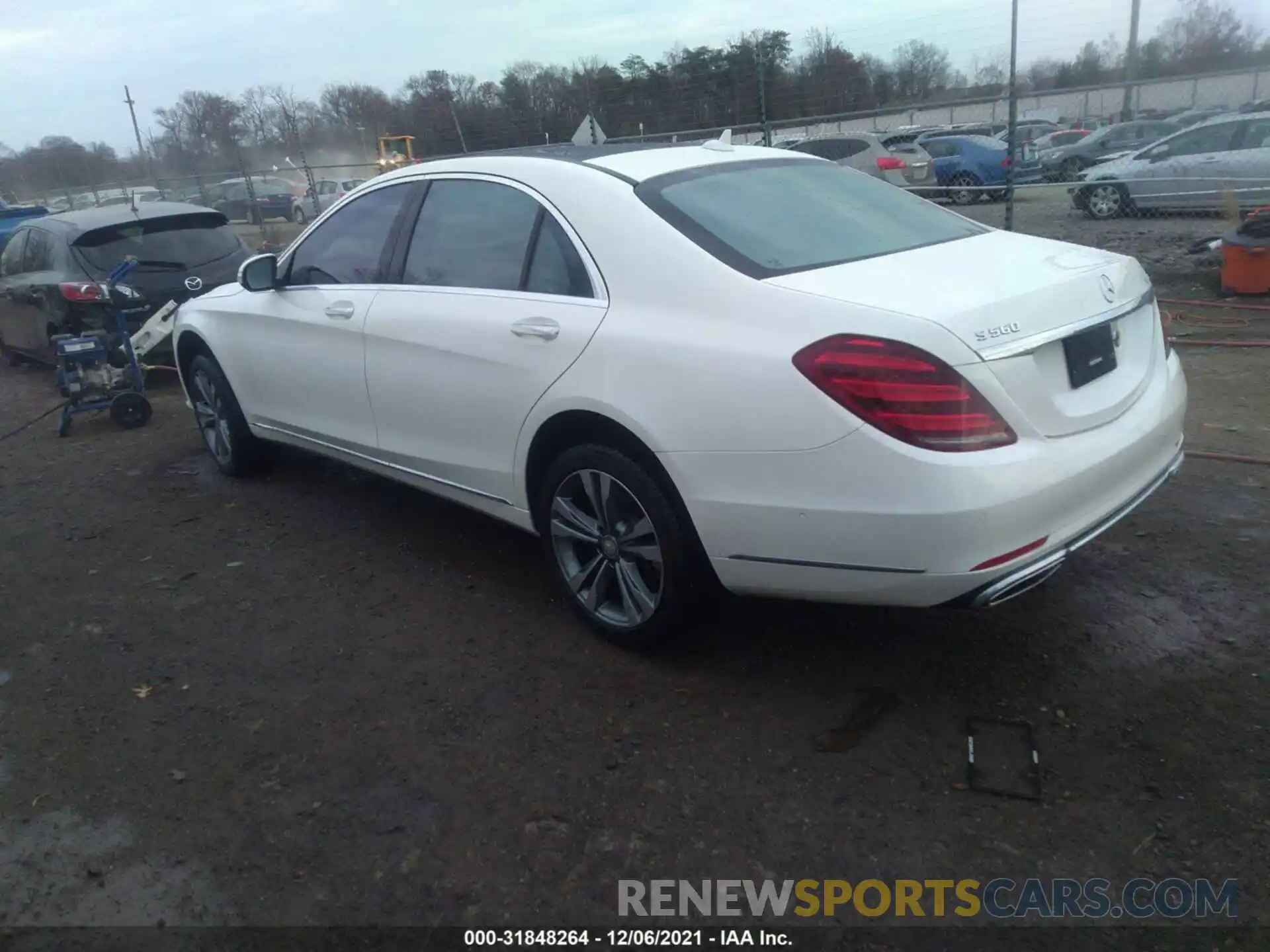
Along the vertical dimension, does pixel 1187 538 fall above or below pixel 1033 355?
below

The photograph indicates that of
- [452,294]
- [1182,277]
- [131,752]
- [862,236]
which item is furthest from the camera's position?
[1182,277]

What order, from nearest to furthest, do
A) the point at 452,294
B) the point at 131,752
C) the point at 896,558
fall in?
the point at 896,558 → the point at 131,752 → the point at 452,294

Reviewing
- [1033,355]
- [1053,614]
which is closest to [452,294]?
[1033,355]

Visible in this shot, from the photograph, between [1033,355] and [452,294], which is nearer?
[1033,355]

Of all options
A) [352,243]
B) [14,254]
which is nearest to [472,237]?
[352,243]

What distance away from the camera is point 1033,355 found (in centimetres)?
296

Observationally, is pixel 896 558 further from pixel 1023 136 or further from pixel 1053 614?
pixel 1023 136

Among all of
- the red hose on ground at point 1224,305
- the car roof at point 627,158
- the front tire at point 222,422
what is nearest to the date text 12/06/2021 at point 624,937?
the car roof at point 627,158

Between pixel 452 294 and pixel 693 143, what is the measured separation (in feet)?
3.85

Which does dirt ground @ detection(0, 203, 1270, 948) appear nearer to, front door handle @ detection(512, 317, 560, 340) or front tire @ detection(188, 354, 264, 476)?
front tire @ detection(188, 354, 264, 476)

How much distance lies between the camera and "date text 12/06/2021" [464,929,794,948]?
2.47 m
